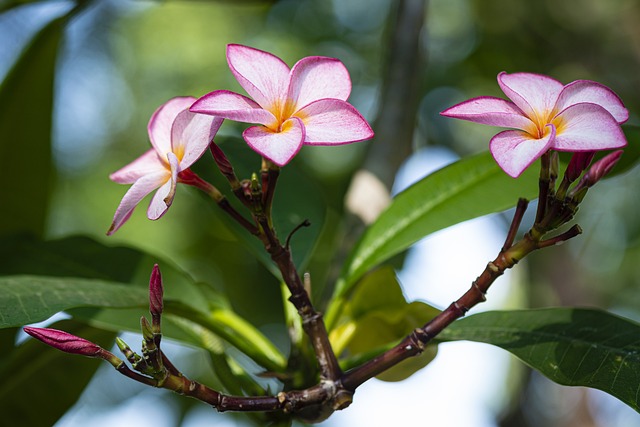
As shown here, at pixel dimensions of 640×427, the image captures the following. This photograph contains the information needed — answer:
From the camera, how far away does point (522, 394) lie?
2.45 m

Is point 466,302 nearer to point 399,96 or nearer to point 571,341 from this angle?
point 571,341

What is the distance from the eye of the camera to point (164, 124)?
2.60 ft

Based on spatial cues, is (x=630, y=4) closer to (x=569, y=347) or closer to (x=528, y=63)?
(x=528, y=63)

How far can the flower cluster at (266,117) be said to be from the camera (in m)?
0.63

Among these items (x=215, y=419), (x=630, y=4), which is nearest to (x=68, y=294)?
(x=215, y=419)

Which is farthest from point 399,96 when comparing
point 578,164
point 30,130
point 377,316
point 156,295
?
point 156,295

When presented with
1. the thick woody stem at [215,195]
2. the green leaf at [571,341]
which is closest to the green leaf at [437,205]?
the green leaf at [571,341]

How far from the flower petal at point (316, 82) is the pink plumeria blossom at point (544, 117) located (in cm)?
11

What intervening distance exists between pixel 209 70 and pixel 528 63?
1.33m

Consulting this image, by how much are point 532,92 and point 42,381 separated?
3.16 ft

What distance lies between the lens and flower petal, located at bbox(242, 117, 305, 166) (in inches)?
23.9

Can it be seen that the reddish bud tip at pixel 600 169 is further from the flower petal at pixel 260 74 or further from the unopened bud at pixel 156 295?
the unopened bud at pixel 156 295

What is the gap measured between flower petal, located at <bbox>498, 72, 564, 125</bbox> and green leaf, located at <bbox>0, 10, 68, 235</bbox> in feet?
3.71

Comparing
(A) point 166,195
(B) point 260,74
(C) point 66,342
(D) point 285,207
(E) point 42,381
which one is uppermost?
(B) point 260,74
